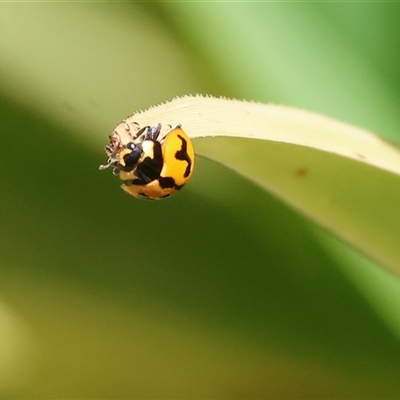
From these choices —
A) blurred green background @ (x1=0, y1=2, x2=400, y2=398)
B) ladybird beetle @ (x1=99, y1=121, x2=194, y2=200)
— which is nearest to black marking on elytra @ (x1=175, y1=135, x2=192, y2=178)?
ladybird beetle @ (x1=99, y1=121, x2=194, y2=200)

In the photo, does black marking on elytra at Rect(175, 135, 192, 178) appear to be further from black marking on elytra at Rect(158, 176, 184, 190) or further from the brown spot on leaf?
the brown spot on leaf

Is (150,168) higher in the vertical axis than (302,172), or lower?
higher

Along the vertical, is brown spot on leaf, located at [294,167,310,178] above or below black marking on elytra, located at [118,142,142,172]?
below

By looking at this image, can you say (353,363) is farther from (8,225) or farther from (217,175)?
(8,225)

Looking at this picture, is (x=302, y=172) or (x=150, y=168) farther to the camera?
(x=150, y=168)

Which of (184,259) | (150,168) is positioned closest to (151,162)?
(150,168)

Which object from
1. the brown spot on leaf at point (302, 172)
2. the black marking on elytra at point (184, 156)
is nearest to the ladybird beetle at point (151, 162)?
the black marking on elytra at point (184, 156)

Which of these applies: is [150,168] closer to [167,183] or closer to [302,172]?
[167,183]
